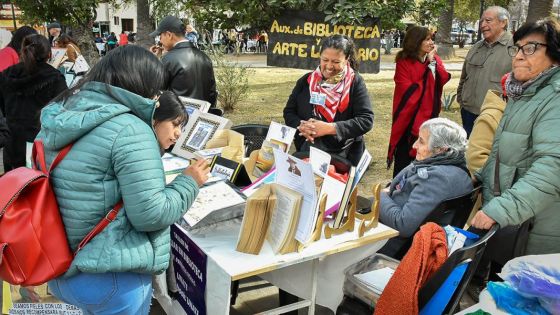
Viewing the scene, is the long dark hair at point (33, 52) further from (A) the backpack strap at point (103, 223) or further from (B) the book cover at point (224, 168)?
(A) the backpack strap at point (103, 223)

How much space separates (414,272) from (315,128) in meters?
1.46

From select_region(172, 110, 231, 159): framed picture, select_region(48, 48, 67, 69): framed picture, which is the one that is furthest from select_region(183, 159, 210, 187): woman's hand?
select_region(48, 48, 67, 69): framed picture

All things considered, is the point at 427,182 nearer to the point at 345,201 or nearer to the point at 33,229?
the point at 345,201

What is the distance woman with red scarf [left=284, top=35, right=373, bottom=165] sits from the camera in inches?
125

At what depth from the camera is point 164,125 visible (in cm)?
190

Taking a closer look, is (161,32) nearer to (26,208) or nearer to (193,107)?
(193,107)

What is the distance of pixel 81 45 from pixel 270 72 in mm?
6980

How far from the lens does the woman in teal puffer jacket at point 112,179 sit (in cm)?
154

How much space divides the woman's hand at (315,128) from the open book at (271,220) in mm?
1206

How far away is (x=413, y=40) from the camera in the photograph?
4.23m

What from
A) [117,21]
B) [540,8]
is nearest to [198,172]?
[540,8]

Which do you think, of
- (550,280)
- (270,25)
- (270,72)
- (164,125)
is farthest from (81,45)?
(550,280)

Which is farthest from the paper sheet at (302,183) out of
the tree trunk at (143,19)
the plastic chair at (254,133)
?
the tree trunk at (143,19)

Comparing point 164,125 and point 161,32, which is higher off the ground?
point 161,32
